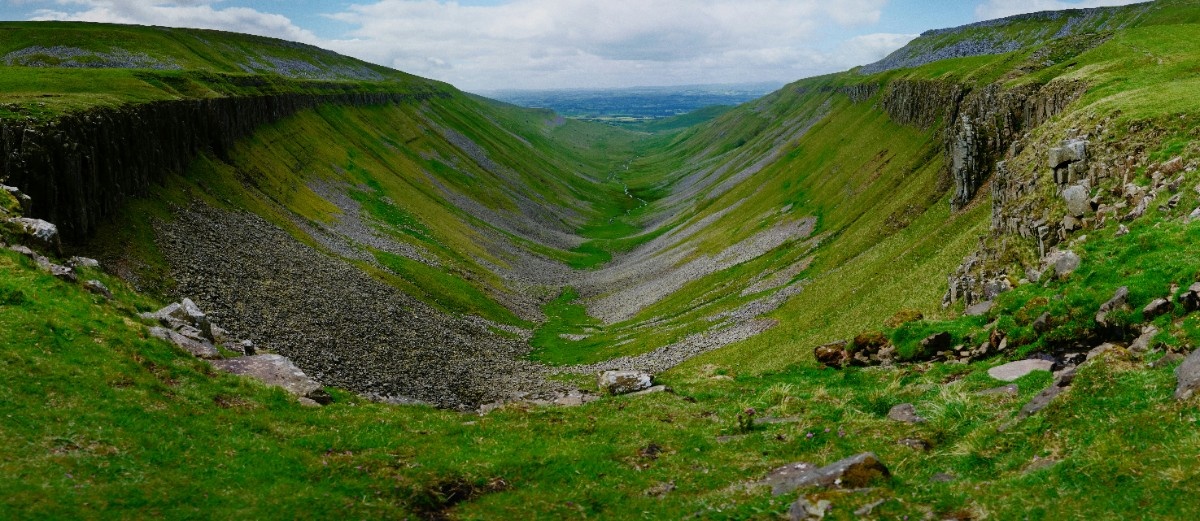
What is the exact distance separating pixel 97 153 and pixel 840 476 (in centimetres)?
6067

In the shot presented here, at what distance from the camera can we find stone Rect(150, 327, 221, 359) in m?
30.3

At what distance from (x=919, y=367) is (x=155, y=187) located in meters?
65.3

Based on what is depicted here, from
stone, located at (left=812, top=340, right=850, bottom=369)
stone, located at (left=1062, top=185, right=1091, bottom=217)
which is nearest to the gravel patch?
stone, located at (left=812, top=340, right=850, bottom=369)

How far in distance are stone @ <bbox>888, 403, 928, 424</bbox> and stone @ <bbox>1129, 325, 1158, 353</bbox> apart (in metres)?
6.84

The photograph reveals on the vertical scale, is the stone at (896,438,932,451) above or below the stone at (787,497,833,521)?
below

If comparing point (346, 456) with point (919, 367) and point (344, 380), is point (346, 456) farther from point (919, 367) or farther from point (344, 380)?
point (344, 380)

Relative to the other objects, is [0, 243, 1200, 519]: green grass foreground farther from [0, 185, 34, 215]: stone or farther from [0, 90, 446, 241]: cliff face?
[0, 90, 446, 241]: cliff face

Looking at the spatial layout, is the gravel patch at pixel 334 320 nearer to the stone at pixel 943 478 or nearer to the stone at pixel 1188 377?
the stone at pixel 943 478

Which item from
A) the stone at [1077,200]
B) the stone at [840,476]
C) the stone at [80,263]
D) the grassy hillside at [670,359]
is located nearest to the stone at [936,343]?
the grassy hillside at [670,359]

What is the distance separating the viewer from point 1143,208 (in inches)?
1284

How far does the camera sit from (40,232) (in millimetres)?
34188

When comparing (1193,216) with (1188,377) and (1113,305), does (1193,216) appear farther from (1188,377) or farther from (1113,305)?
(1188,377)

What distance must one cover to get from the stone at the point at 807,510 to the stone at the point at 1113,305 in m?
16.0

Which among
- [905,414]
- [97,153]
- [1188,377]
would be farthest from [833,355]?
[97,153]
